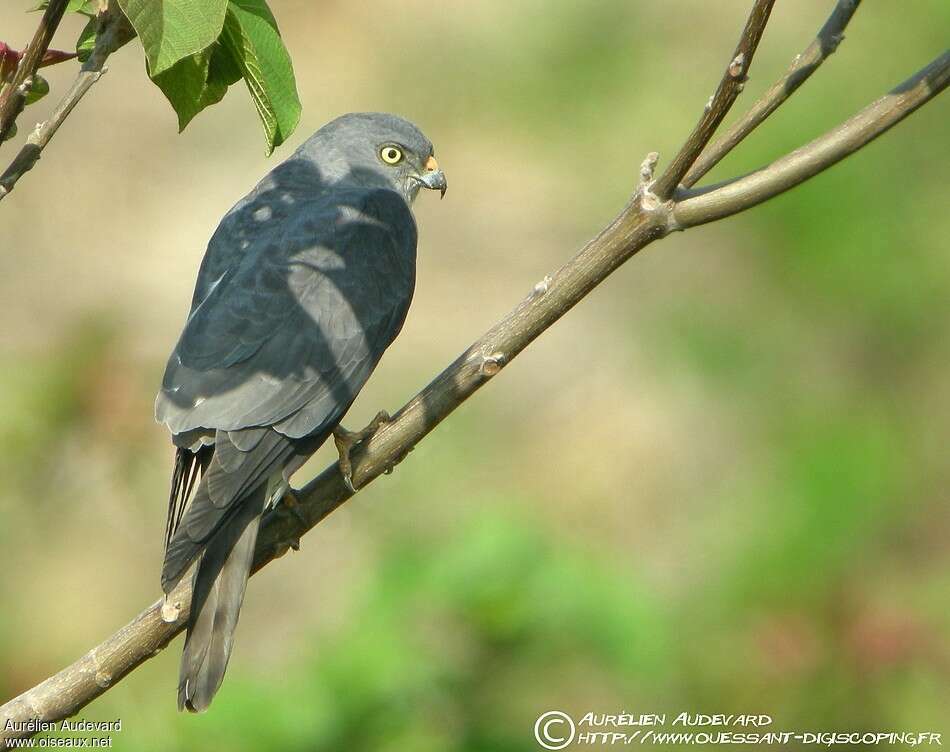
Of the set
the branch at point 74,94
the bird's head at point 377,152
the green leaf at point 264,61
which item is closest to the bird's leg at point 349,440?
the green leaf at point 264,61

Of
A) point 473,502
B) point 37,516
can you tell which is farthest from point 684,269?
point 37,516

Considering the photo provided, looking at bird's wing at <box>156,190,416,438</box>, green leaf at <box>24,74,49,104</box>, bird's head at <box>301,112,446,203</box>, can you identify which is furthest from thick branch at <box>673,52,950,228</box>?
bird's head at <box>301,112,446,203</box>

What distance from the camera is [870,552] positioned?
277 inches

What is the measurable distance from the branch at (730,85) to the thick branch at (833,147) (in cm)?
9

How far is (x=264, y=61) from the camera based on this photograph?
207cm

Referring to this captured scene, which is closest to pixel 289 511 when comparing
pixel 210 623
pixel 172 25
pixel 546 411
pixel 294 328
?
pixel 210 623

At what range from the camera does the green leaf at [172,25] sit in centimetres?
174

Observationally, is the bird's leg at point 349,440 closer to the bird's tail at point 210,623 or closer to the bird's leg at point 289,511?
the bird's leg at point 289,511

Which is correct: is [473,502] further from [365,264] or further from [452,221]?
[365,264]

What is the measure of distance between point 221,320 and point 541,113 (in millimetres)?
7288

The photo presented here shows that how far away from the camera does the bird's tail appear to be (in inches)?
121

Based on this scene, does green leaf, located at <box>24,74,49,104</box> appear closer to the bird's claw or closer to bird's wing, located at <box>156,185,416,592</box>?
bird's wing, located at <box>156,185,416,592</box>

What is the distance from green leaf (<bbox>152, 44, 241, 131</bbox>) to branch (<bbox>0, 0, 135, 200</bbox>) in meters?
0.14

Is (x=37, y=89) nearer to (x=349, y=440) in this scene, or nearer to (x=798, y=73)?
(x=798, y=73)
